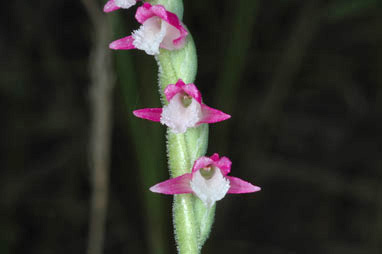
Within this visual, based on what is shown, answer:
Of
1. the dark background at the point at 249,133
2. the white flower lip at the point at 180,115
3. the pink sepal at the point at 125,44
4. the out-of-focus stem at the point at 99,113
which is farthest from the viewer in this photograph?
the dark background at the point at 249,133

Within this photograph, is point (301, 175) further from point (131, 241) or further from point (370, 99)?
point (131, 241)

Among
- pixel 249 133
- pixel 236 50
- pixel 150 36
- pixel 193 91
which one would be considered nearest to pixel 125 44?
pixel 150 36

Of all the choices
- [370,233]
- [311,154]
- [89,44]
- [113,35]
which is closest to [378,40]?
[311,154]

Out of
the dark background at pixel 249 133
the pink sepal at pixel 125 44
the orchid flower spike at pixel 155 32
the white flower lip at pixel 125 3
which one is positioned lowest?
the dark background at pixel 249 133

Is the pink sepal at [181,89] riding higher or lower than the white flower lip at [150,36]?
lower

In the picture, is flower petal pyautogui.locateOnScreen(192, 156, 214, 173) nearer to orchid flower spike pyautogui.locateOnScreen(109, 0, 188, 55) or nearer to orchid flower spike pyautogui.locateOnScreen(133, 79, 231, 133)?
orchid flower spike pyautogui.locateOnScreen(133, 79, 231, 133)

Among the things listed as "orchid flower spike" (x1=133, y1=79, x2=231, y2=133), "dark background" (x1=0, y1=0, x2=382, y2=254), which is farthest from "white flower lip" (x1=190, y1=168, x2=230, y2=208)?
"dark background" (x1=0, y1=0, x2=382, y2=254)

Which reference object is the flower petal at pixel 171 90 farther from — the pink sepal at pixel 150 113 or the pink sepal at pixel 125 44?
the pink sepal at pixel 125 44

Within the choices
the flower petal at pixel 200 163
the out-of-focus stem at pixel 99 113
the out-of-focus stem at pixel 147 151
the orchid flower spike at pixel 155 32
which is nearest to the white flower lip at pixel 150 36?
Answer: the orchid flower spike at pixel 155 32
